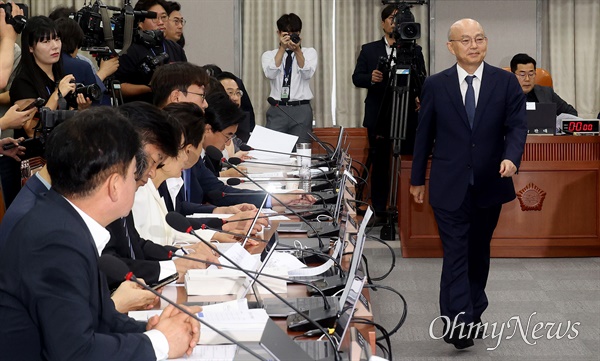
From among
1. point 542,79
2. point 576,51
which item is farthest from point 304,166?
point 576,51

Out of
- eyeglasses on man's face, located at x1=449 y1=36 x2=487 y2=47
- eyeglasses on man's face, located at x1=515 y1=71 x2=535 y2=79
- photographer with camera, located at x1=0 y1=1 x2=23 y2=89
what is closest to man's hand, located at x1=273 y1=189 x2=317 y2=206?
eyeglasses on man's face, located at x1=449 y1=36 x2=487 y2=47

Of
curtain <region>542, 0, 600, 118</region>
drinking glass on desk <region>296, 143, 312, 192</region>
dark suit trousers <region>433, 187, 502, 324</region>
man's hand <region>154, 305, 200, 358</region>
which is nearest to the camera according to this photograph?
man's hand <region>154, 305, 200, 358</region>

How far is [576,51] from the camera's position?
7.94 m

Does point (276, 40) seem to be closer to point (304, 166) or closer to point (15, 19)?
point (304, 166)

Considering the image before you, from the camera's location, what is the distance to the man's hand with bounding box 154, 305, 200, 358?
6.01 feet

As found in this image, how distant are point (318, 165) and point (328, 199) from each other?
134 centimetres

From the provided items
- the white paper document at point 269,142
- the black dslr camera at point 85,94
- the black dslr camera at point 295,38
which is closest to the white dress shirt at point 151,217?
the black dslr camera at point 85,94

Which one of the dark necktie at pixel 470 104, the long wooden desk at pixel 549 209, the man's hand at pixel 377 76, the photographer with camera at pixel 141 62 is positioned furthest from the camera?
the man's hand at pixel 377 76

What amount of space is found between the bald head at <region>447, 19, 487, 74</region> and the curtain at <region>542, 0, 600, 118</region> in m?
4.19

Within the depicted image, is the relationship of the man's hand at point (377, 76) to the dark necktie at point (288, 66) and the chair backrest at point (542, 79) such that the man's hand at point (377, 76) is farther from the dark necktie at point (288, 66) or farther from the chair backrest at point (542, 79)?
the chair backrest at point (542, 79)

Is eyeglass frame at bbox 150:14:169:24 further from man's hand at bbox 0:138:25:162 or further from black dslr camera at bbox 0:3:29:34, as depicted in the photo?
man's hand at bbox 0:138:25:162

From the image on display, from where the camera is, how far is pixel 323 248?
9.71 feet

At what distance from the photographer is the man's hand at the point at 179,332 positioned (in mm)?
1832

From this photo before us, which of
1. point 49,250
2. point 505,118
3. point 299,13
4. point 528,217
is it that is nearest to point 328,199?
point 505,118
